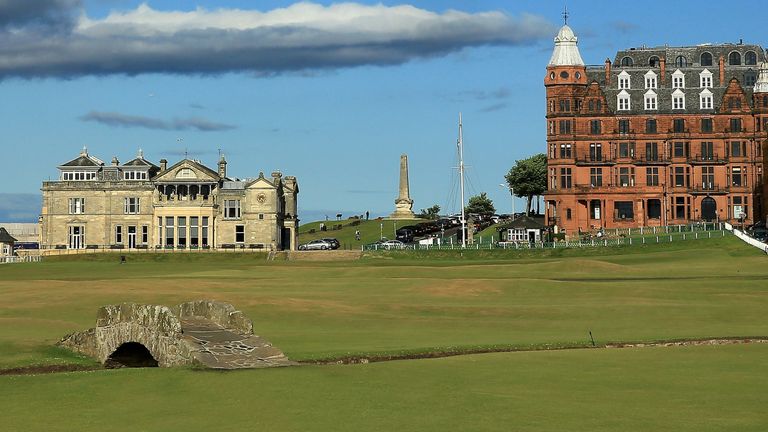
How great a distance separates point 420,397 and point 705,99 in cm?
14469

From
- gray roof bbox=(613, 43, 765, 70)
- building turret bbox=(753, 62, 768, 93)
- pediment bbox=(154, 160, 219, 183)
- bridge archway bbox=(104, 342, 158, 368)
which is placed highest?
gray roof bbox=(613, 43, 765, 70)

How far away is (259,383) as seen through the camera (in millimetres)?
39625

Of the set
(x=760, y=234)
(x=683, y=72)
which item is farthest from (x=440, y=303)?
(x=683, y=72)

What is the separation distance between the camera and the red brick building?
6836 inches

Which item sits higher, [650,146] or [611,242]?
[650,146]

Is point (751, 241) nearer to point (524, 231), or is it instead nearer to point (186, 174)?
point (524, 231)

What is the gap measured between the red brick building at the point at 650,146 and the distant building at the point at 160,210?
3884 cm

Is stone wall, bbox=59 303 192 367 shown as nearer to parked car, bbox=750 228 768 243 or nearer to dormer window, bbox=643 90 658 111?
parked car, bbox=750 228 768 243

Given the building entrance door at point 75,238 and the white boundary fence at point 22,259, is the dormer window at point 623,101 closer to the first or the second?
the building entrance door at point 75,238

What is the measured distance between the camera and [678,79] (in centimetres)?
17662

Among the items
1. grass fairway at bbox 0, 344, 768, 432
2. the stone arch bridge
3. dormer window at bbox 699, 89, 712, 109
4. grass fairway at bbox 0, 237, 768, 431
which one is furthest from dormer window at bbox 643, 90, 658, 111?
the stone arch bridge

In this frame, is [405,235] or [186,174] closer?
[186,174]

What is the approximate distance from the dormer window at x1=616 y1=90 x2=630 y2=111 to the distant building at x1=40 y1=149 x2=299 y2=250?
151 ft

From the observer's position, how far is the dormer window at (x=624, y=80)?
177 m
